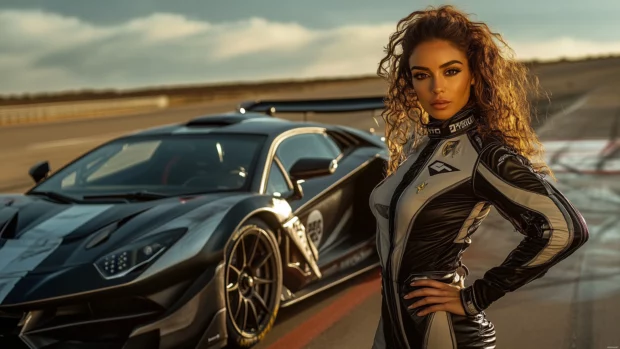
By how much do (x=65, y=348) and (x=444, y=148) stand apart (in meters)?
2.60

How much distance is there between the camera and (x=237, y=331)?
195 inches

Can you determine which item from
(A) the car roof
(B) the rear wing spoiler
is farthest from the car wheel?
(B) the rear wing spoiler

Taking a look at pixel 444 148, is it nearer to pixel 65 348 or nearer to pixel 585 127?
pixel 65 348

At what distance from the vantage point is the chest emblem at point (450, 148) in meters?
2.41

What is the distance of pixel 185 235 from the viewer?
4746 mm

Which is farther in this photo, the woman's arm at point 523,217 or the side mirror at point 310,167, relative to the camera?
the side mirror at point 310,167

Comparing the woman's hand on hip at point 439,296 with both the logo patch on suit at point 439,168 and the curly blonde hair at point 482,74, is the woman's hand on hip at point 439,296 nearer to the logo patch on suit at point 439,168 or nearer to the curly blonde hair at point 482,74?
the logo patch on suit at point 439,168

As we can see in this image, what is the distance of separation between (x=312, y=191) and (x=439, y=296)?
3979 millimetres

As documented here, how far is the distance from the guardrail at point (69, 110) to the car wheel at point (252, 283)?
3030 cm

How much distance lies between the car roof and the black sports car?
0.02 meters

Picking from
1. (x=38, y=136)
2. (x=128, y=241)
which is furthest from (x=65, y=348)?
(x=38, y=136)

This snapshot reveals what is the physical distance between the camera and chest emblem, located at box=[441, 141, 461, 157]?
2.41m

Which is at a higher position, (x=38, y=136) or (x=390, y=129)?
(x=390, y=129)

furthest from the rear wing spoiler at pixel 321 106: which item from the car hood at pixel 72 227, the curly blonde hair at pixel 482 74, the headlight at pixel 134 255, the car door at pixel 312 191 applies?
the curly blonde hair at pixel 482 74
